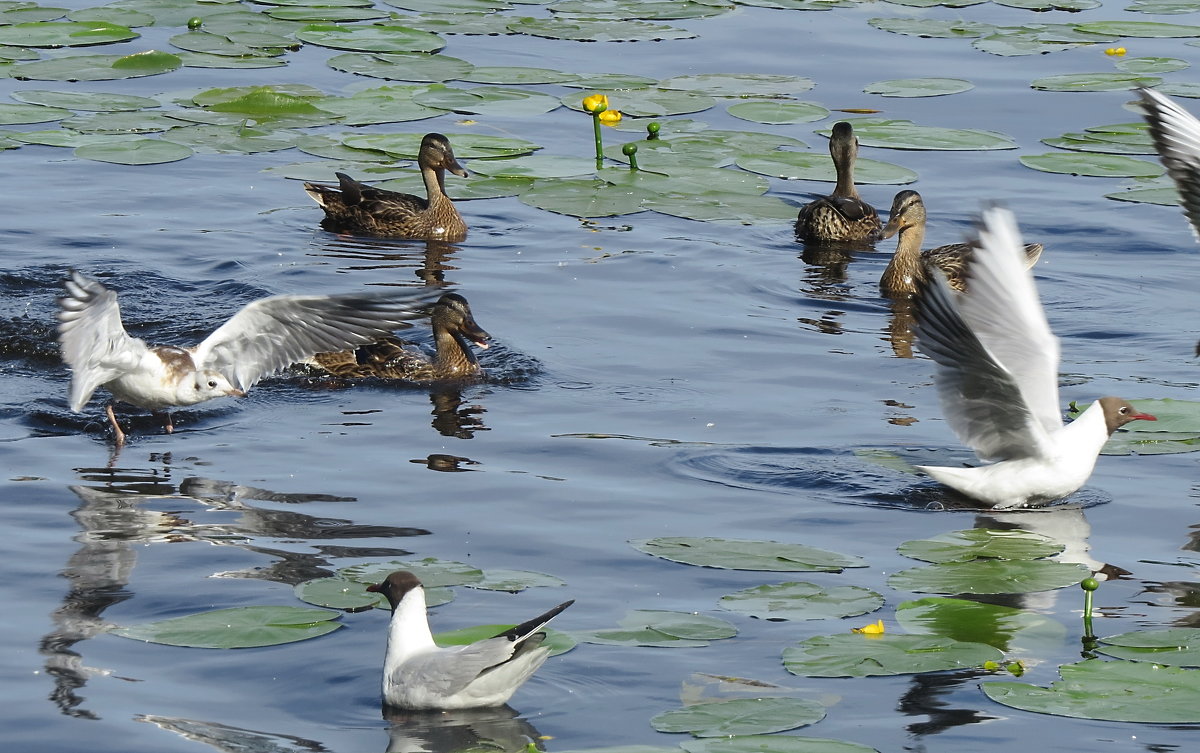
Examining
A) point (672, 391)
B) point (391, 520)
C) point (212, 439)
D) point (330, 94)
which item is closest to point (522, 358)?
point (672, 391)

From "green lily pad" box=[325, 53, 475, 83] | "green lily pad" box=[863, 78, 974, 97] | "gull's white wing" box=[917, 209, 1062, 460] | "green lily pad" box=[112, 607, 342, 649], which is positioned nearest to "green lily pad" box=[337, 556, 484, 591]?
"green lily pad" box=[112, 607, 342, 649]

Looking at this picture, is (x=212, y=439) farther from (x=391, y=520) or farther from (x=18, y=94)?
(x=18, y=94)

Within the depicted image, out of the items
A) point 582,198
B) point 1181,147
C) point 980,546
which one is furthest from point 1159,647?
point 582,198

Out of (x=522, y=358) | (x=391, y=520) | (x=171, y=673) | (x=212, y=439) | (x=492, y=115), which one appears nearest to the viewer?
(x=171, y=673)

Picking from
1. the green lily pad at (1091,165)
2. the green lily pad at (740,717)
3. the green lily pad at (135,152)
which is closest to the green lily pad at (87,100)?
the green lily pad at (135,152)

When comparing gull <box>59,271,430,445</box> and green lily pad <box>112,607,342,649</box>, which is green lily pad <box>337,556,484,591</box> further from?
gull <box>59,271,430,445</box>

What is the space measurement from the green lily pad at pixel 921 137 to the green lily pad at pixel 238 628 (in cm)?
955

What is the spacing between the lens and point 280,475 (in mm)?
9289

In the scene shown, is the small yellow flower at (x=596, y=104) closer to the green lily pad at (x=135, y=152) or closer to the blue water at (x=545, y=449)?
the blue water at (x=545, y=449)

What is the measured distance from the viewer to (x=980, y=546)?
8.29 metres

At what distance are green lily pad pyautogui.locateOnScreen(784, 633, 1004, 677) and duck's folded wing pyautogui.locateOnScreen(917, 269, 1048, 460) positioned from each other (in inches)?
68.7

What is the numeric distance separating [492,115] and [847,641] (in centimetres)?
972

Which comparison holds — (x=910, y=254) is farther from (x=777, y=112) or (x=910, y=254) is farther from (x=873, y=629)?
(x=873, y=629)

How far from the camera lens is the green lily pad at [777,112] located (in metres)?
16.2
